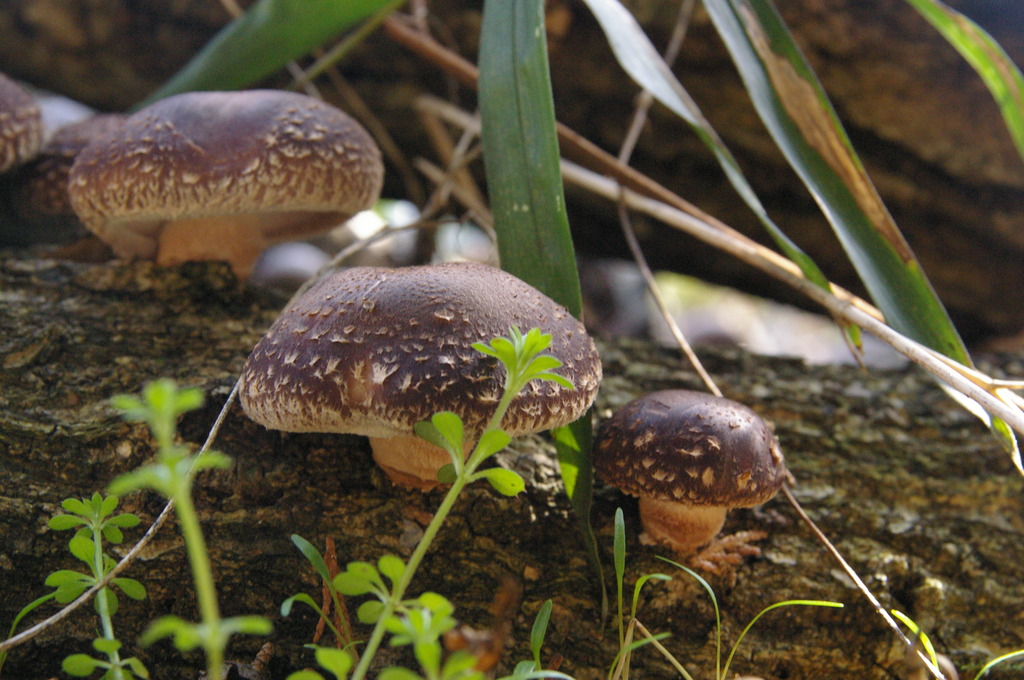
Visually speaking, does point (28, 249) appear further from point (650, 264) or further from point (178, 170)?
point (650, 264)

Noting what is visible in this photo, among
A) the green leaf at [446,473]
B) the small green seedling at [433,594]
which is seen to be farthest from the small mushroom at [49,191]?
the small green seedling at [433,594]

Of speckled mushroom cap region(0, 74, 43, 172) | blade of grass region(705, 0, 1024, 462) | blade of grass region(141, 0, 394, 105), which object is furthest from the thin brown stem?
speckled mushroom cap region(0, 74, 43, 172)

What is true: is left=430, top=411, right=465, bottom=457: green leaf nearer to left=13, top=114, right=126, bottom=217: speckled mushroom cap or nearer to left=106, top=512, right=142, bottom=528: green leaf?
left=106, top=512, right=142, bottom=528: green leaf

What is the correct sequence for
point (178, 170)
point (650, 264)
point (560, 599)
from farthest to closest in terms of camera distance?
point (650, 264) < point (178, 170) < point (560, 599)

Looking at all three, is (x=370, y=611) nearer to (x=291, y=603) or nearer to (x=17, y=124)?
(x=291, y=603)

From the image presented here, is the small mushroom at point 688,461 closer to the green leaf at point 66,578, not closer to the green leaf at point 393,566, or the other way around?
the green leaf at point 393,566

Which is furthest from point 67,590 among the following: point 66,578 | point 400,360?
point 400,360

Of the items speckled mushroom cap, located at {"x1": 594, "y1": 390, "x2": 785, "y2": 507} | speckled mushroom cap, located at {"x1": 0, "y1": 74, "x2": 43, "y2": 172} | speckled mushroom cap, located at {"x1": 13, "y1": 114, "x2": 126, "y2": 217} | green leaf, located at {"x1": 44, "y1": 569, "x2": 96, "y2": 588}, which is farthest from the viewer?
speckled mushroom cap, located at {"x1": 13, "y1": 114, "x2": 126, "y2": 217}

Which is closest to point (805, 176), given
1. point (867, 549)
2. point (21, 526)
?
point (867, 549)
